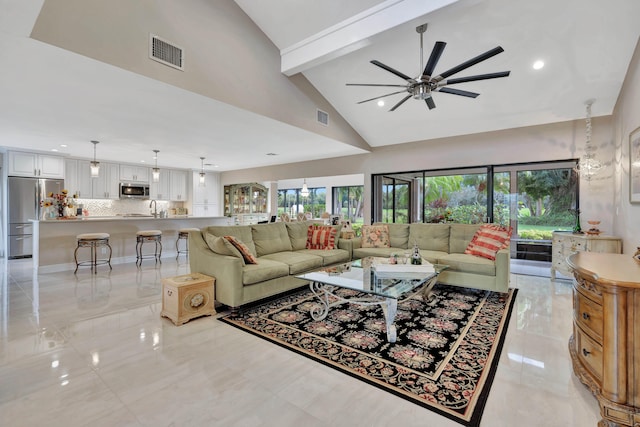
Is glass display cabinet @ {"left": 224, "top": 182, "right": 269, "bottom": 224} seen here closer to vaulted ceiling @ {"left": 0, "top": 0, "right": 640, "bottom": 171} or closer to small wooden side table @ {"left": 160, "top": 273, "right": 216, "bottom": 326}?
vaulted ceiling @ {"left": 0, "top": 0, "right": 640, "bottom": 171}

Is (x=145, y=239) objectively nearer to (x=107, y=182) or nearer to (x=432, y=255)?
(x=107, y=182)

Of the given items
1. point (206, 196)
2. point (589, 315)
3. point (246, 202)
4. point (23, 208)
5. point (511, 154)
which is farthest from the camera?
point (246, 202)

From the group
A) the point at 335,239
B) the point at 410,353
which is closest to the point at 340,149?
the point at 335,239

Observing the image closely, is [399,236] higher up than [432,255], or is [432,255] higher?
[399,236]

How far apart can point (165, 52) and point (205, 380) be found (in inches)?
126

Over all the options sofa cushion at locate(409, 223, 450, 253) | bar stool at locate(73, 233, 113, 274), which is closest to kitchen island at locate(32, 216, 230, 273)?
bar stool at locate(73, 233, 113, 274)

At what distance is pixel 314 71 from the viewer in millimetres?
4680

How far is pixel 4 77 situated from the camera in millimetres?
2955

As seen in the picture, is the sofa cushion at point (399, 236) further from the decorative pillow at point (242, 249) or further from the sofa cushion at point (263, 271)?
the decorative pillow at point (242, 249)

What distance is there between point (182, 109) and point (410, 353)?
12.8 feet

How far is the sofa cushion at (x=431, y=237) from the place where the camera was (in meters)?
4.74

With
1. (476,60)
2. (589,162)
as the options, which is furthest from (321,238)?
(589,162)

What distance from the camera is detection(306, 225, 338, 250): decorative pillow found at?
4930mm

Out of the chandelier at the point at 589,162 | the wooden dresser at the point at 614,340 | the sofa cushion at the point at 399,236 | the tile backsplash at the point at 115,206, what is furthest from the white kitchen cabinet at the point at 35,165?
the chandelier at the point at 589,162
